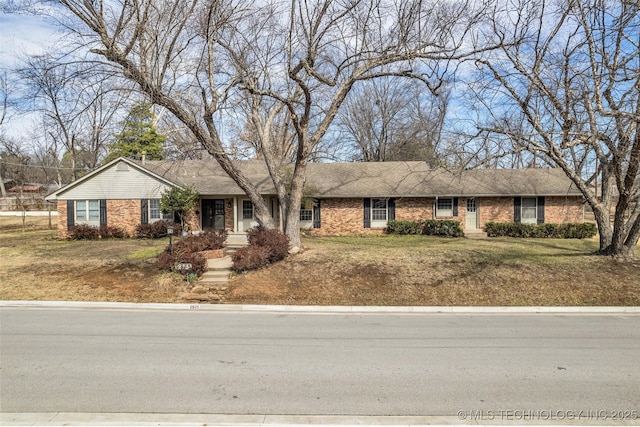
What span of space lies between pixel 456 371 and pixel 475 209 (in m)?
18.7

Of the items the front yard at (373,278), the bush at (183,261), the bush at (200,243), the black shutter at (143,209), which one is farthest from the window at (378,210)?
the black shutter at (143,209)

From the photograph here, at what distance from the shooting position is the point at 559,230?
20.5 metres

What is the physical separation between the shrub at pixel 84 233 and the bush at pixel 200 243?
9.76m

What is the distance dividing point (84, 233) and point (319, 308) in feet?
56.6

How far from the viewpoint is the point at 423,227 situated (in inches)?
847

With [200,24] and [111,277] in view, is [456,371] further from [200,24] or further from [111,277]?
[200,24]

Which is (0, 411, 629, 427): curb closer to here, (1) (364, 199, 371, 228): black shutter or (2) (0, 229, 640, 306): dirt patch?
(2) (0, 229, 640, 306): dirt patch

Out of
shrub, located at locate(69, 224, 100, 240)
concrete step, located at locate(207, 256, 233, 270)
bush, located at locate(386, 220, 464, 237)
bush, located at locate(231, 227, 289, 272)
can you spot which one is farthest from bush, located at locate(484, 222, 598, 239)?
shrub, located at locate(69, 224, 100, 240)

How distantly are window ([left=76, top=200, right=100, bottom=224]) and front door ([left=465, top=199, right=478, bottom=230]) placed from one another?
2102cm

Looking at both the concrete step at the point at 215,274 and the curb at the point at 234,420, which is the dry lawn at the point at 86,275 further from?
the curb at the point at 234,420

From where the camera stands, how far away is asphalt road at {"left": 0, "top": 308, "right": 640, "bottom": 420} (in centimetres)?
460

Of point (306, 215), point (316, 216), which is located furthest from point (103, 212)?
point (316, 216)

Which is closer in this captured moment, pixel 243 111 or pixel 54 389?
pixel 54 389

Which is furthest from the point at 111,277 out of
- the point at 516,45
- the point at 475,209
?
the point at 475,209
